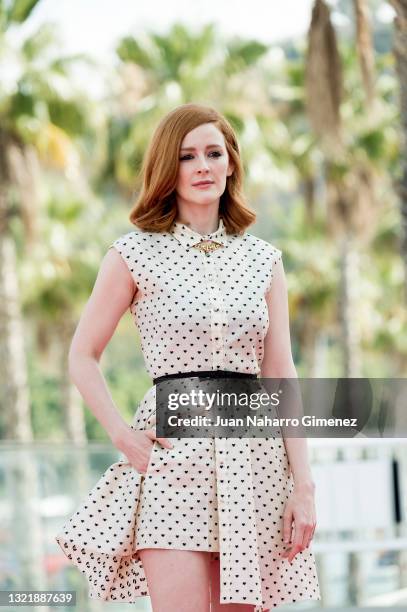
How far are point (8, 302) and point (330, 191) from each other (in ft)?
23.0

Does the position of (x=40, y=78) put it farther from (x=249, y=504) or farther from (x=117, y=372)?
(x=117, y=372)

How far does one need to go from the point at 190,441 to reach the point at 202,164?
2.08 feet

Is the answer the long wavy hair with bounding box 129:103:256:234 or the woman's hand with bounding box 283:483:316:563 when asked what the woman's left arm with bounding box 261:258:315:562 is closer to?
the woman's hand with bounding box 283:483:316:563

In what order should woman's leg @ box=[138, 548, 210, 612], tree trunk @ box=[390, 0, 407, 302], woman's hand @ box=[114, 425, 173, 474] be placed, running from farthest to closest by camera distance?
tree trunk @ box=[390, 0, 407, 302], woman's hand @ box=[114, 425, 173, 474], woman's leg @ box=[138, 548, 210, 612]

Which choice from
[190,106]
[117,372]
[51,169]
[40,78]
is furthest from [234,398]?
[117,372]

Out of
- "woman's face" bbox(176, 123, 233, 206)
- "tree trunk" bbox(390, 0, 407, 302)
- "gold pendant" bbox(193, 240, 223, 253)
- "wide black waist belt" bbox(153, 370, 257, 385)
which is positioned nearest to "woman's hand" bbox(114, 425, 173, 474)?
"wide black waist belt" bbox(153, 370, 257, 385)

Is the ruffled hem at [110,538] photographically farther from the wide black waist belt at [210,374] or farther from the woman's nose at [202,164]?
the woman's nose at [202,164]

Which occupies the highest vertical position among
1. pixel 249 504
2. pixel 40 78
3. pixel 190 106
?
pixel 40 78

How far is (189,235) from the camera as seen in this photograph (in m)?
2.68

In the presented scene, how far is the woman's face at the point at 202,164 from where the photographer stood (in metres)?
2.63

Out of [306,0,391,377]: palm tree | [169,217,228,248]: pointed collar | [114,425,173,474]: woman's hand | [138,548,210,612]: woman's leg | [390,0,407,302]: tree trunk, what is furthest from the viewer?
[306,0,391,377]: palm tree

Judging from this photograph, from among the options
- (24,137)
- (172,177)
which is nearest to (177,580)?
(172,177)

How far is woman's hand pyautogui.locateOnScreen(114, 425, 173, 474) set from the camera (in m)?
2.53

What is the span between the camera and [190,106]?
2662mm
